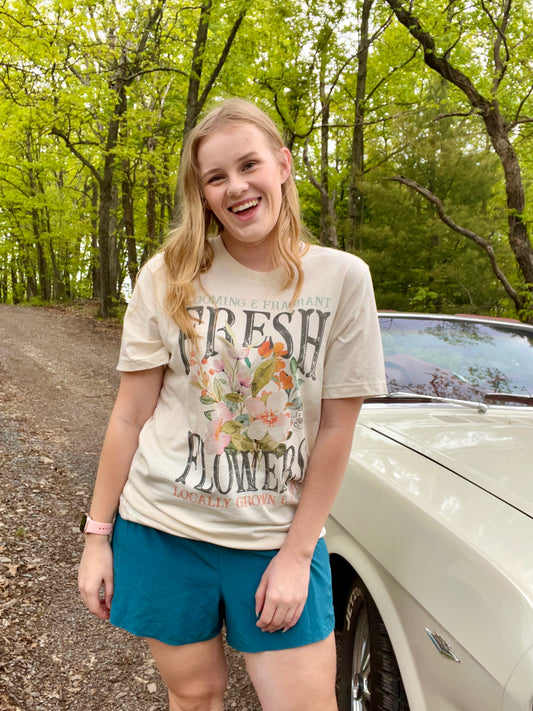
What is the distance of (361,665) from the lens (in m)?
2.06

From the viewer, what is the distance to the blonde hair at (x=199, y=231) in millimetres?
1451

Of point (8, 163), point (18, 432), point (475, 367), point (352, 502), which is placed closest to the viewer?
point (352, 502)

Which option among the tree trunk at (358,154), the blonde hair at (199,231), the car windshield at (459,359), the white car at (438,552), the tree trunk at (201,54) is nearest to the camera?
the white car at (438,552)

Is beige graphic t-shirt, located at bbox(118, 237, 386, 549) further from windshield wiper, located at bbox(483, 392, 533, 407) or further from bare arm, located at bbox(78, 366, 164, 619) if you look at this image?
windshield wiper, located at bbox(483, 392, 533, 407)

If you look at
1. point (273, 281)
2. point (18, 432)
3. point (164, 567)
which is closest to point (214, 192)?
point (273, 281)

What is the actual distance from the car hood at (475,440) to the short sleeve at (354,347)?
61cm

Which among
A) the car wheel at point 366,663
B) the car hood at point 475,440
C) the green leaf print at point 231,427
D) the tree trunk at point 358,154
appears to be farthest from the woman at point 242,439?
the tree trunk at point 358,154

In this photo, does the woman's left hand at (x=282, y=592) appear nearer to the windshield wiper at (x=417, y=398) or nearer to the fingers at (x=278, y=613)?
the fingers at (x=278, y=613)

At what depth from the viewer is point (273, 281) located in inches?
58.1

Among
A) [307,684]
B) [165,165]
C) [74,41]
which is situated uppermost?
[74,41]

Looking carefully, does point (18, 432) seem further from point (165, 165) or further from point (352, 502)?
point (165, 165)

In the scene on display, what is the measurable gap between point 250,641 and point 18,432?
17.5 feet

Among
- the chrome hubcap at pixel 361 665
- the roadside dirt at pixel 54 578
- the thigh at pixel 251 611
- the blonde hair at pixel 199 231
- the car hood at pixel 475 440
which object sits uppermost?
the blonde hair at pixel 199 231

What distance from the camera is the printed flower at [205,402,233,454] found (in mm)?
1421
